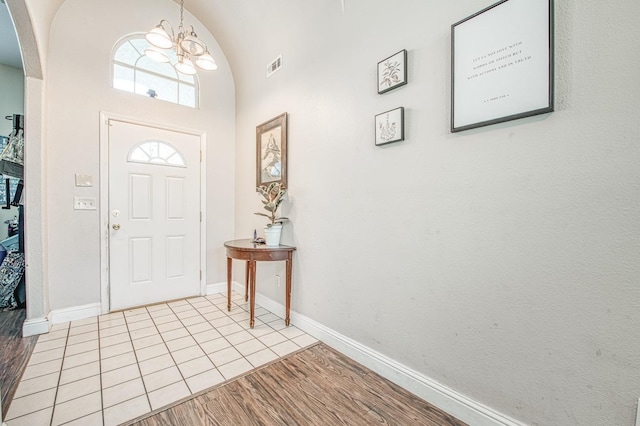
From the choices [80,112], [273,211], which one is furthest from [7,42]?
[273,211]

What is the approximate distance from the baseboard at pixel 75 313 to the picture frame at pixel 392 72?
3.32 metres

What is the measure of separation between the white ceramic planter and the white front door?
1.27 metres

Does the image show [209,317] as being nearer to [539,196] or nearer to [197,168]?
[197,168]

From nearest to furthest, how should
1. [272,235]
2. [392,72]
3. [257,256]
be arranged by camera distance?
[392,72] < [257,256] < [272,235]

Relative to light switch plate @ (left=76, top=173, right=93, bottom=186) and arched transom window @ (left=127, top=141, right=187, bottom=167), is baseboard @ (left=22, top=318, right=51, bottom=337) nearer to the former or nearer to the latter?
light switch plate @ (left=76, top=173, right=93, bottom=186)

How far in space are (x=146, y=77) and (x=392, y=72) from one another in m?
2.82

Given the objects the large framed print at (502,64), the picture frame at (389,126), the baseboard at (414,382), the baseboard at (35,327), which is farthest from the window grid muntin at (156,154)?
the large framed print at (502,64)

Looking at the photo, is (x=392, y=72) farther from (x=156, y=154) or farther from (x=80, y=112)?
(x=80, y=112)

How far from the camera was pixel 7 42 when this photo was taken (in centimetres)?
319

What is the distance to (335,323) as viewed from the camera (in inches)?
83.8

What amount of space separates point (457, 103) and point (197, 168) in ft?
9.65

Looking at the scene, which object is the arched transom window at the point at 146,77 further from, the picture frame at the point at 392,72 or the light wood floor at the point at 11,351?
the light wood floor at the point at 11,351

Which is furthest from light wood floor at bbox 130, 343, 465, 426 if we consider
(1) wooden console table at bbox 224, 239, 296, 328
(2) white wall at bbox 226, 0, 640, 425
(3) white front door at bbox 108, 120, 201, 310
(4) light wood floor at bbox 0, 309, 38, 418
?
(3) white front door at bbox 108, 120, 201, 310

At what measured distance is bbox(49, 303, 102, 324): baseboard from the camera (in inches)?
98.2
